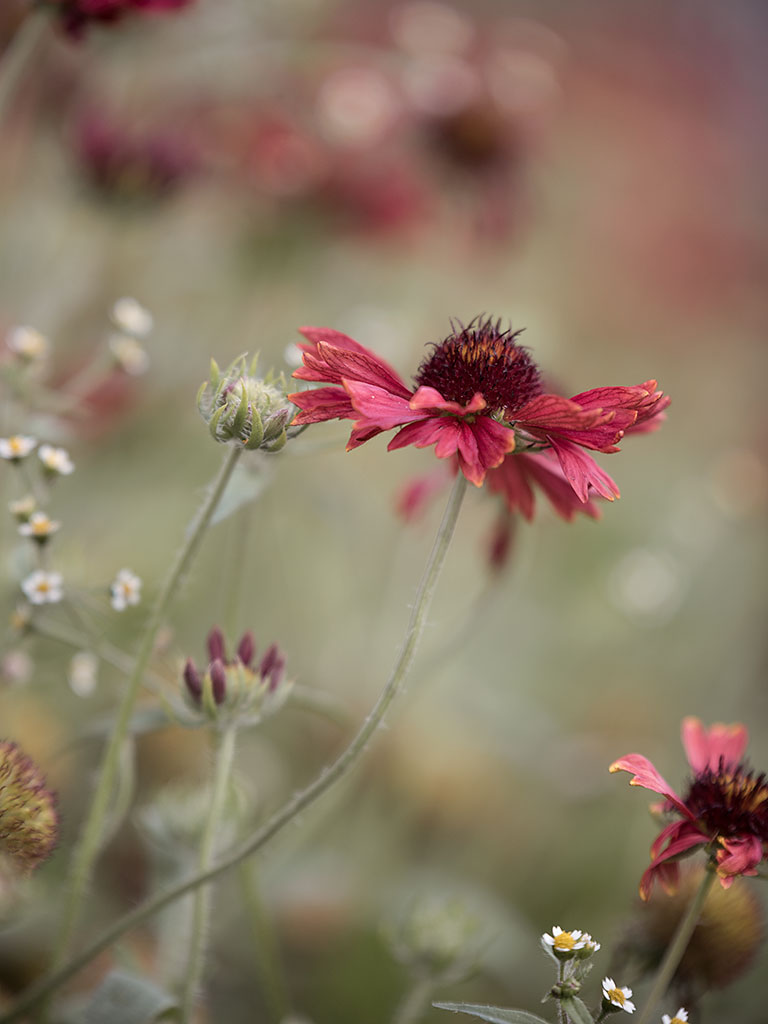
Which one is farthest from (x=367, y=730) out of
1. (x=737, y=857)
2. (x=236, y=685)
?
(x=737, y=857)

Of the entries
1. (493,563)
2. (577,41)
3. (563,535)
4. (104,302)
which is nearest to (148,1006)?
(493,563)

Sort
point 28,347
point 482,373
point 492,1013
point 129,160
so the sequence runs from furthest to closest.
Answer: point 129,160, point 28,347, point 482,373, point 492,1013

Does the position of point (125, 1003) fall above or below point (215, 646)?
below

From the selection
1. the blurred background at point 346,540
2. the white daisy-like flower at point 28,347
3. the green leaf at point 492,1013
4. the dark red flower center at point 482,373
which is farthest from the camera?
the blurred background at point 346,540

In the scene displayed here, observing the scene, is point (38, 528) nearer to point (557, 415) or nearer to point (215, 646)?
point (215, 646)

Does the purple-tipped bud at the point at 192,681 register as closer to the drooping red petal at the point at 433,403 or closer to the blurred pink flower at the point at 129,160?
the drooping red petal at the point at 433,403

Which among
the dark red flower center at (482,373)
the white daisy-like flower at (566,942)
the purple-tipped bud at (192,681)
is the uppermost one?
the dark red flower center at (482,373)

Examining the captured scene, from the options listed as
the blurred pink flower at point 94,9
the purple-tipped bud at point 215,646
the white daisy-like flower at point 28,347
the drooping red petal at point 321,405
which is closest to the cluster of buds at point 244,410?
the drooping red petal at point 321,405

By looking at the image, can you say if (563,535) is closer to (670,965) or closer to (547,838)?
(547,838)
